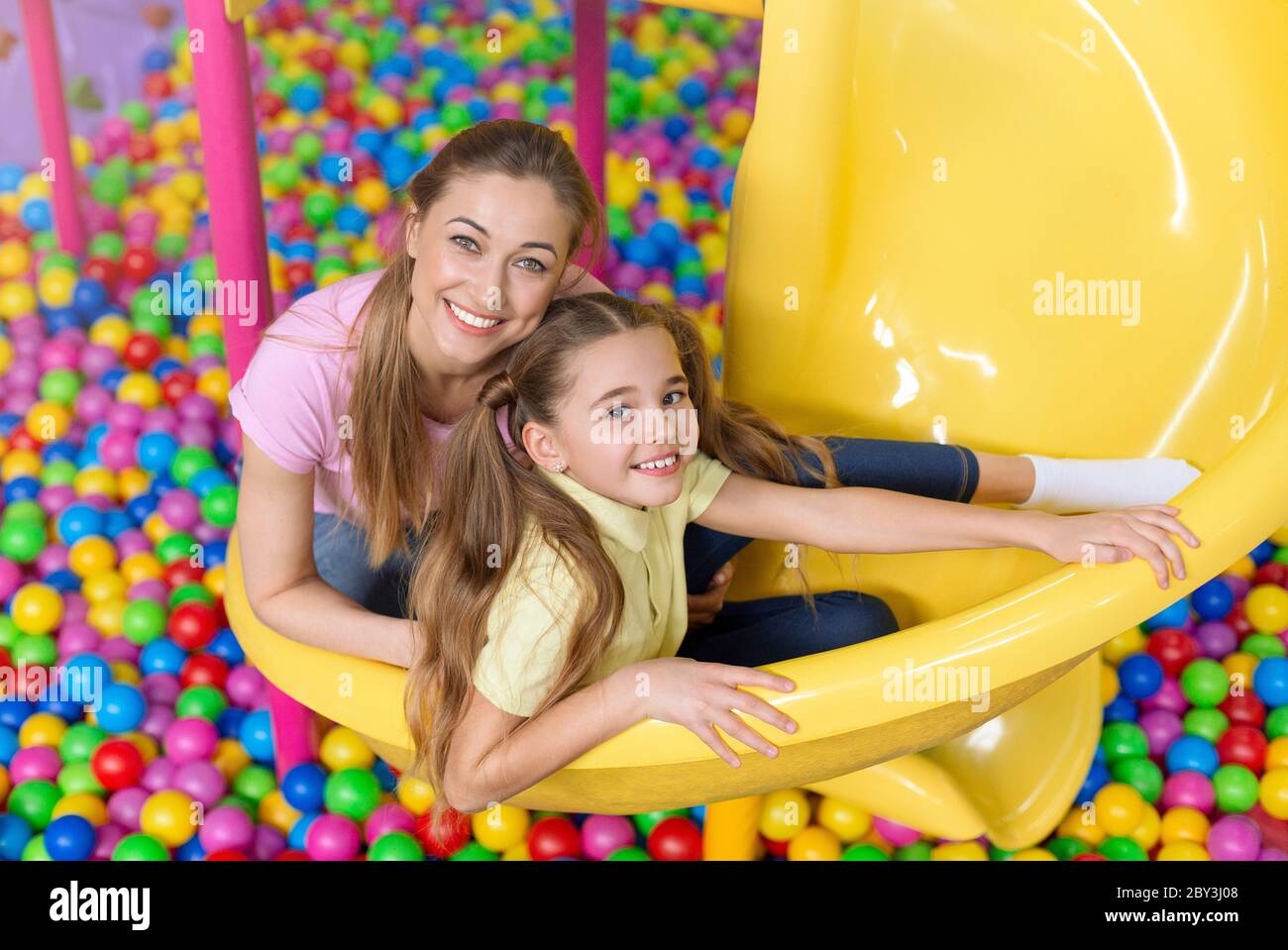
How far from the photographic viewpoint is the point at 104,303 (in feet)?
6.56

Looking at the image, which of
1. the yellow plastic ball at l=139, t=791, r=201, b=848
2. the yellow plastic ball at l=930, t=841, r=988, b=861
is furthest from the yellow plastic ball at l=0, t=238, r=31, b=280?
the yellow plastic ball at l=930, t=841, r=988, b=861

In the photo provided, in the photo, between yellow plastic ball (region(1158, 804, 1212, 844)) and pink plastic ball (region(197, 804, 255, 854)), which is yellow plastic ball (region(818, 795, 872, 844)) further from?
pink plastic ball (region(197, 804, 255, 854))

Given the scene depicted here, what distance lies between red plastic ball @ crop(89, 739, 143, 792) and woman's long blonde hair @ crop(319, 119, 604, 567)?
44cm

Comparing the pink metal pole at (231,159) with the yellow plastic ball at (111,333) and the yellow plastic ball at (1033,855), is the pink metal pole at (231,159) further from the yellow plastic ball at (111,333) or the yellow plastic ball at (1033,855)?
the yellow plastic ball at (1033,855)

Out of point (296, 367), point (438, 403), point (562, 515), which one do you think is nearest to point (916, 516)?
point (562, 515)

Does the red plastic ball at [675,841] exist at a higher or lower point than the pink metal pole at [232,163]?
lower

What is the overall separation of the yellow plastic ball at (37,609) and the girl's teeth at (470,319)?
821 mm

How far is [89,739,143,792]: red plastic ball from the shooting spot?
1.42 metres

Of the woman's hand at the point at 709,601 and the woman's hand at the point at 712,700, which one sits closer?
the woman's hand at the point at 712,700

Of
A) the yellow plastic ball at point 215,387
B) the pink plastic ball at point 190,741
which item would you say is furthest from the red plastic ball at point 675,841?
the yellow plastic ball at point 215,387

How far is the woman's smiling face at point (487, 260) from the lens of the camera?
1.01 m

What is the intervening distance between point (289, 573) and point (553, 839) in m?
0.43

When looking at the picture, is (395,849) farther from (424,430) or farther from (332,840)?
(424,430)

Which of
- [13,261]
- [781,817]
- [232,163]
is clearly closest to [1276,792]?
[781,817]
